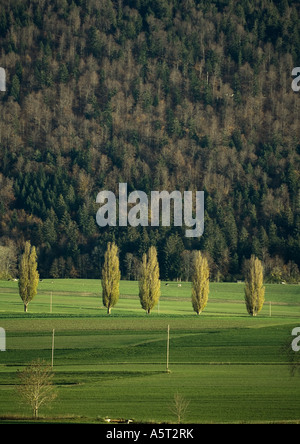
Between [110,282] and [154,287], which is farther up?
[110,282]

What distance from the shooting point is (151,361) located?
84.6 metres

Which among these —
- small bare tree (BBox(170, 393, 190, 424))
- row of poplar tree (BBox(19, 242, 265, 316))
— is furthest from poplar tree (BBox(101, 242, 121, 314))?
small bare tree (BBox(170, 393, 190, 424))

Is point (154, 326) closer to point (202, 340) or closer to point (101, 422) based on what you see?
point (202, 340)

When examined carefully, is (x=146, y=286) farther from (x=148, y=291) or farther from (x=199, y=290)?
(x=199, y=290)

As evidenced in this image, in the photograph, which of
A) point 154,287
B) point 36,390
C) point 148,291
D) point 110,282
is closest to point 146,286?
point 148,291

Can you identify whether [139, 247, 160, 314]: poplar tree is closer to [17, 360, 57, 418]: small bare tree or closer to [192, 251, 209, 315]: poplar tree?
[192, 251, 209, 315]: poplar tree

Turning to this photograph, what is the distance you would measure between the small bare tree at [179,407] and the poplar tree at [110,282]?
2129 inches

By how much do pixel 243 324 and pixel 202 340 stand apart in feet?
46.2

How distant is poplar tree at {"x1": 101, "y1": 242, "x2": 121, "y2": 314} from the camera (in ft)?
399

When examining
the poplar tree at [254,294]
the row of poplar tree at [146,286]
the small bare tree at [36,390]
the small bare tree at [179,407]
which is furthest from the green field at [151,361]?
the poplar tree at [254,294]

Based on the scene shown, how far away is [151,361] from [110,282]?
127ft

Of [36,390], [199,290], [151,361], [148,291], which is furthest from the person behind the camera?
[199,290]

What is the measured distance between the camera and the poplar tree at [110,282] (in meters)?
122
